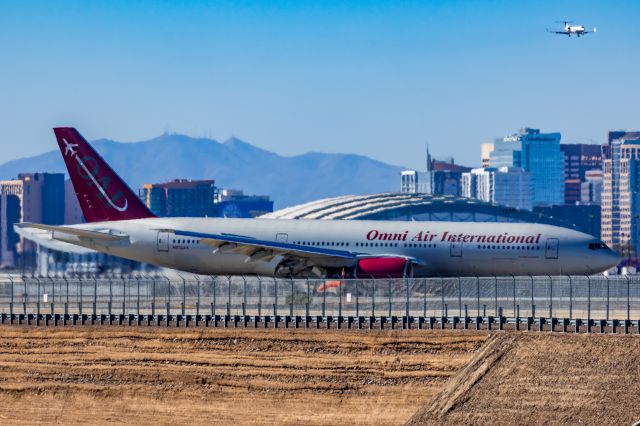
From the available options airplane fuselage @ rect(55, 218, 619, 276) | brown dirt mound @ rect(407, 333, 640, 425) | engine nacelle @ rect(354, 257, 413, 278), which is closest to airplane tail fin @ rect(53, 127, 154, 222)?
airplane fuselage @ rect(55, 218, 619, 276)

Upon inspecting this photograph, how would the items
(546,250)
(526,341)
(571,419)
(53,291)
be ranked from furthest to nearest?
(546,250) → (53,291) → (526,341) → (571,419)

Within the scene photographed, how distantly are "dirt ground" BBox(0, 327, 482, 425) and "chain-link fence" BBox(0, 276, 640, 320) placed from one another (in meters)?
2.75

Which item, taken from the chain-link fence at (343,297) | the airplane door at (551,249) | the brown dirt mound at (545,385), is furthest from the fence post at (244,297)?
the airplane door at (551,249)

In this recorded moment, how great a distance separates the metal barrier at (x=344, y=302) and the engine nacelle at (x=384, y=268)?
547 inches

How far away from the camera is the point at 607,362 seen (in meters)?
52.3

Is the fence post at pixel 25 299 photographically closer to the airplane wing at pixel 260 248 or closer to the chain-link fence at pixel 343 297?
the chain-link fence at pixel 343 297

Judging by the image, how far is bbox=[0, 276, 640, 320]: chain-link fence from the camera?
6025cm

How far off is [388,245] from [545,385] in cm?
3331

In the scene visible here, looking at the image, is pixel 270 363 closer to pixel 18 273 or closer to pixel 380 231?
pixel 380 231

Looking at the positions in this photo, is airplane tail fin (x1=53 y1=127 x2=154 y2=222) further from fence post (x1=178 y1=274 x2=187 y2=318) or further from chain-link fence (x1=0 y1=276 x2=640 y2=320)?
fence post (x1=178 y1=274 x2=187 y2=318)

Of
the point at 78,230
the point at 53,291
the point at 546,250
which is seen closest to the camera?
the point at 53,291

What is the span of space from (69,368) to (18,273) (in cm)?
4609

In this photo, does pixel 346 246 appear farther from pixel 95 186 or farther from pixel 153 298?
pixel 153 298

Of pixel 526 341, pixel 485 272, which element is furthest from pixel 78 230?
pixel 526 341
